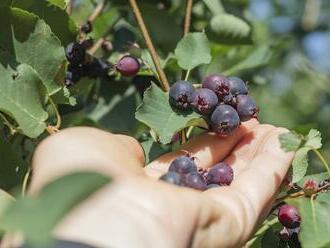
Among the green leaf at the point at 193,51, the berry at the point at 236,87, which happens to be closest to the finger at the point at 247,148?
the berry at the point at 236,87

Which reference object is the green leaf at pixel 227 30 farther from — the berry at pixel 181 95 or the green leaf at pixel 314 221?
the green leaf at pixel 314 221

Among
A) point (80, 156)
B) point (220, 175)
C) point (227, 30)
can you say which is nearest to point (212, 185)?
point (220, 175)

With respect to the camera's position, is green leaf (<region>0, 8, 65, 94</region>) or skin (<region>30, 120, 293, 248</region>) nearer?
skin (<region>30, 120, 293, 248</region>)

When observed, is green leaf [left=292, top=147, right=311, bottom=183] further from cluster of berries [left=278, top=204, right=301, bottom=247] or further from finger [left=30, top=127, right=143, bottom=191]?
finger [left=30, top=127, right=143, bottom=191]

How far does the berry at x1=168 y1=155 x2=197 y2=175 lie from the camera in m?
1.68

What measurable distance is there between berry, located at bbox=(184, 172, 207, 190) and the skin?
0.11ft

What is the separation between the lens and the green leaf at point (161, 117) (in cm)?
187

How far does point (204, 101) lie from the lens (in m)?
1.87

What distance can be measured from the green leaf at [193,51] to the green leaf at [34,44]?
0.36m

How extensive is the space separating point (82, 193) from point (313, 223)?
2.73 ft

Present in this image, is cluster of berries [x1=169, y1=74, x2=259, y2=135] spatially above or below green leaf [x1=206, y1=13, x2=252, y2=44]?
above

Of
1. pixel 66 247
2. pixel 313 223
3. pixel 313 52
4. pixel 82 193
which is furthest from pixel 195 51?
pixel 313 52

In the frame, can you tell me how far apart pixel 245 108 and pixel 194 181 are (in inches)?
11.5

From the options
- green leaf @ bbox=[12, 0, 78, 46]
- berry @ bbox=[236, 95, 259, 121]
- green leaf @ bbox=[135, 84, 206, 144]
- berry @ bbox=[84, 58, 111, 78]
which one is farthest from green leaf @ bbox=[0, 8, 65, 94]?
berry @ bbox=[236, 95, 259, 121]
